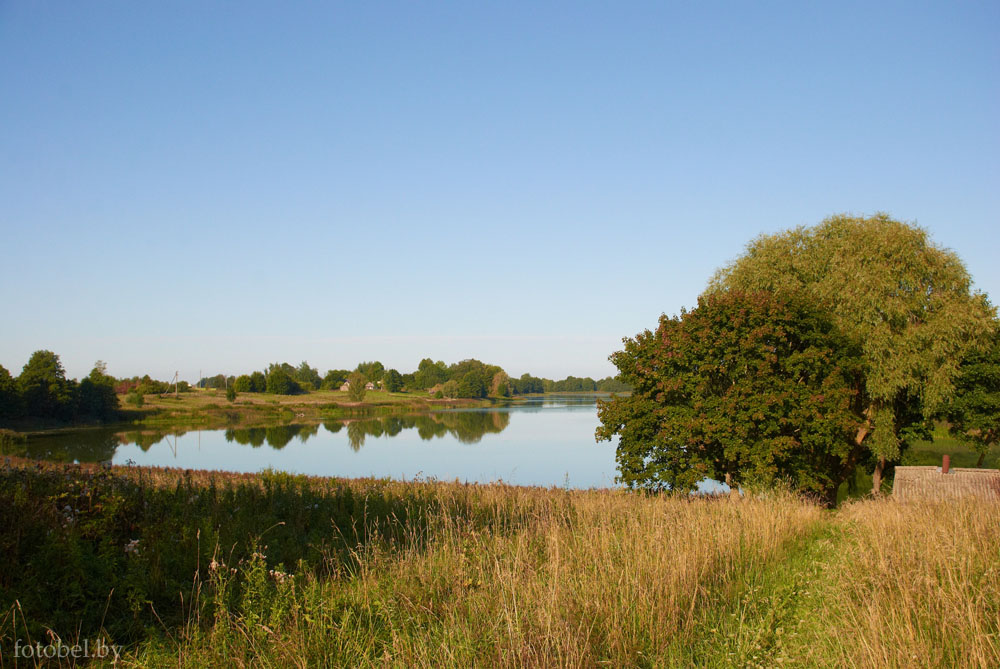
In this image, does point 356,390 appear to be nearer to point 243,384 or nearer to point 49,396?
point 243,384

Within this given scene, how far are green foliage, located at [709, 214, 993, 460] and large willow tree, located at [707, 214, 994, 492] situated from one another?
33 mm

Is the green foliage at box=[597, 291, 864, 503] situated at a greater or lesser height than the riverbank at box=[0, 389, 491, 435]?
greater

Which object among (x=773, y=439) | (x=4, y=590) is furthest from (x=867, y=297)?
(x=4, y=590)

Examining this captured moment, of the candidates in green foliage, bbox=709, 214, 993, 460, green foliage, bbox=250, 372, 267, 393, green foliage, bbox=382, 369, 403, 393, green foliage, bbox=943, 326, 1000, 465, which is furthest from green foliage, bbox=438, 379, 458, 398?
green foliage, bbox=943, 326, 1000, 465

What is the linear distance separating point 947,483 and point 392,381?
129188 millimetres

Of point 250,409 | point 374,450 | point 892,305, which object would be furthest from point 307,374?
point 892,305

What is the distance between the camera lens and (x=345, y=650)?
4219 millimetres

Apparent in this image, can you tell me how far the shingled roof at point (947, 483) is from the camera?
1398 centimetres

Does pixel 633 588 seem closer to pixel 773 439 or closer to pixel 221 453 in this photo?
pixel 773 439

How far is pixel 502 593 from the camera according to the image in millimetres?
4391

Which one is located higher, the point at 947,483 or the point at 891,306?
the point at 891,306

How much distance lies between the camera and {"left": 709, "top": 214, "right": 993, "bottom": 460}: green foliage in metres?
18.9

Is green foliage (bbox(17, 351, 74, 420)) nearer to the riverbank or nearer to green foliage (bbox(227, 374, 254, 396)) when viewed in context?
the riverbank

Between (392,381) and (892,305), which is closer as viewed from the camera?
(892,305)
